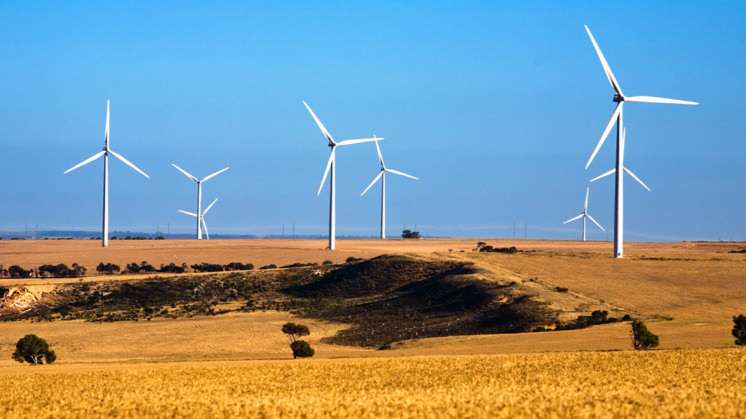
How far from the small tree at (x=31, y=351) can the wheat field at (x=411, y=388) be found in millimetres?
7733

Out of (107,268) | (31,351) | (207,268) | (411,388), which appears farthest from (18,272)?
(411,388)

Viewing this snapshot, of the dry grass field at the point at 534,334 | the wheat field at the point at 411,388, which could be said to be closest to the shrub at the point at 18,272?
the dry grass field at the point at 534,334

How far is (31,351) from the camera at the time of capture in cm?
4784

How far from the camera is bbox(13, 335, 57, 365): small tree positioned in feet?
157

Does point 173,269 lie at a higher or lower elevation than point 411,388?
lower

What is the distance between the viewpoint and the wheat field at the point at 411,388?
23781mm

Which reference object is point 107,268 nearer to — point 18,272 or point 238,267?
point 18,272

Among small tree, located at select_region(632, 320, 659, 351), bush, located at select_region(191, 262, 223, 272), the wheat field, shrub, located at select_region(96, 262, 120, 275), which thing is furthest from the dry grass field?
the wheat field

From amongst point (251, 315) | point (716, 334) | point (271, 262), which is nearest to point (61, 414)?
point (716, 334)

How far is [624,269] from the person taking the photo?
90688 mm

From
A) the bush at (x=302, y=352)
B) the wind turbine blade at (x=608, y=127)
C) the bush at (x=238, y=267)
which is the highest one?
the wind turbine blade at (x=608, y=127)

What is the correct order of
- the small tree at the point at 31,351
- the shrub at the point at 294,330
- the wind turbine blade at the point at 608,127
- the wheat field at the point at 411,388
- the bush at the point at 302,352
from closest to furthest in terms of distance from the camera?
1. the wheat field at the point at 411,388
2. the small tree at the point at 31,351
3. the bush at the point at 302,352
4. the shrub at the point at 294,330
5. the wind turbine blade at the point at 608,127

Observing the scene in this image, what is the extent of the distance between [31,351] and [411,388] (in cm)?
2738

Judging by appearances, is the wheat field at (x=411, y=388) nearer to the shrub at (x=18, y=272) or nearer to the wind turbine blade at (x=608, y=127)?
the wind turbine blade at (x=608, y=127)
